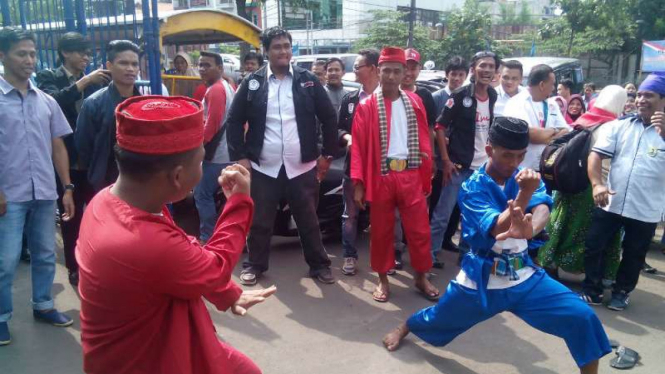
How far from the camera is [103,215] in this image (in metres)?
1.59

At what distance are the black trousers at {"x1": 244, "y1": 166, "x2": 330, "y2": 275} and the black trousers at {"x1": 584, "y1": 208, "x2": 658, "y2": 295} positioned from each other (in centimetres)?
208

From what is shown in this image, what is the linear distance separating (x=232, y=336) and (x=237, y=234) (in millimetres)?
2008

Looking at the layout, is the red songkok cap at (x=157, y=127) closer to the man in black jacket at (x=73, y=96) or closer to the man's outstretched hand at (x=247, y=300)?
the man's outstretched hand at (x=247, y=300)

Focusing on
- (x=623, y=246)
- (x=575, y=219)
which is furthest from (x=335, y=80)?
(x=623, y=246)

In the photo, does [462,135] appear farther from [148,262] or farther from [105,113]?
[148,262]

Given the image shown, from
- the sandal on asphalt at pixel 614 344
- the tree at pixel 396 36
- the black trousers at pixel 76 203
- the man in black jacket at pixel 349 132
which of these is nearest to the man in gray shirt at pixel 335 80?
the man in black jacket at pixel 349 132

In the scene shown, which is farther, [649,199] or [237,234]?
[649,199]

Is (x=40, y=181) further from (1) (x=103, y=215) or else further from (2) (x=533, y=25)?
(2) (x=533, y=25)

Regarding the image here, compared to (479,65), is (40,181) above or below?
below

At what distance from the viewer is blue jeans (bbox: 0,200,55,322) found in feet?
11.1

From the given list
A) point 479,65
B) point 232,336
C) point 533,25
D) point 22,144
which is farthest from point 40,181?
point 533,25

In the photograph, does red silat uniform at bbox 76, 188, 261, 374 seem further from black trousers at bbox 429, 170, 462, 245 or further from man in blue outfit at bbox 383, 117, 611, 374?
black trousers at bbox 429, 170, 462, 245

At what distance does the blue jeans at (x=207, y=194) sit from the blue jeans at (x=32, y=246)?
145 centimetres

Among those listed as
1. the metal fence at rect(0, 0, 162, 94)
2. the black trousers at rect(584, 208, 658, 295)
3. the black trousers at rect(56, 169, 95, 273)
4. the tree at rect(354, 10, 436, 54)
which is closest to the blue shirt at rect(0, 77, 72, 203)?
the black trousers at rect(56, 169, 95, 273)
